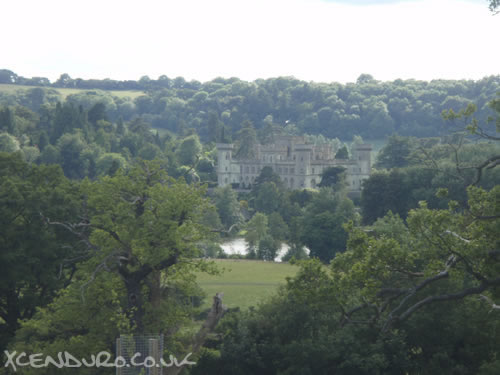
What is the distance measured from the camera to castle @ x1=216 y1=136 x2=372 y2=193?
10312cm

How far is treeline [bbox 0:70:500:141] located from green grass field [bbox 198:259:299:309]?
378ft

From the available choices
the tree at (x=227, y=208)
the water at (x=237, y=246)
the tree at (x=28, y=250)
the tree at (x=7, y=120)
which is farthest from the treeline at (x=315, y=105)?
the tree at (x=28, y=250)

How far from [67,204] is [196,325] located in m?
6.28

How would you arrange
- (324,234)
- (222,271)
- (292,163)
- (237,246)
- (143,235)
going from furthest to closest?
(292,163) < (237,246) < (324,234) < (222,271) < (143,235)

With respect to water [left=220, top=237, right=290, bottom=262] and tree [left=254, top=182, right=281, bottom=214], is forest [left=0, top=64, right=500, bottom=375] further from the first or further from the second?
tree [left=254, top=182, right=281, bottom=214]

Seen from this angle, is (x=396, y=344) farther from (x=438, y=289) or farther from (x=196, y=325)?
(x=196, y=325)

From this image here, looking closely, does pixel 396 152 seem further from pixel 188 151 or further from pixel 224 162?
pixel 188 151

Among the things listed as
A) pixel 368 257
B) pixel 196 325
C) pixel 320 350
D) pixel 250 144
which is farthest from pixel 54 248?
pixel 250 144

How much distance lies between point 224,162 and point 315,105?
267 ft

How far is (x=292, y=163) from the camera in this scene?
105438mm

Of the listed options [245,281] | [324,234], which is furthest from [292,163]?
[245,281]

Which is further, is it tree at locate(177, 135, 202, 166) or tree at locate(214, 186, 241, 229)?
tree at locate(177, 135, 202, 166)

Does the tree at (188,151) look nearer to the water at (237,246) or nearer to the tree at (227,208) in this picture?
the tree at (227,208)

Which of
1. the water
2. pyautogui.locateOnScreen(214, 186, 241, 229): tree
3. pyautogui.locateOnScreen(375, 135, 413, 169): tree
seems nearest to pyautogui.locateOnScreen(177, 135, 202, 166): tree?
pyautogui.locateOnScreen(375, 135, 413, 169): tree
